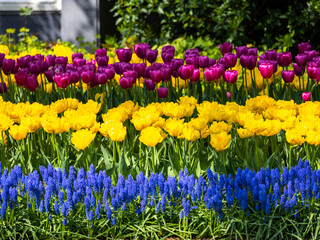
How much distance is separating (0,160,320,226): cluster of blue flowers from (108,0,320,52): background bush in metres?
5.55

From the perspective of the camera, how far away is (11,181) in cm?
302

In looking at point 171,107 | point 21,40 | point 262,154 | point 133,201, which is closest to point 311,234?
point 262,154

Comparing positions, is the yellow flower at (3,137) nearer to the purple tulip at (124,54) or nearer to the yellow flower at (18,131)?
the yellow flower at (18,131)

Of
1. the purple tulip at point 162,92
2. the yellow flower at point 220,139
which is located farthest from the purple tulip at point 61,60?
the yellow flower at point 220,139

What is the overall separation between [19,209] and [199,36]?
6.71 metres

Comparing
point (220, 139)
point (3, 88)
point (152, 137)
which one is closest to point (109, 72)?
point (3, 88)

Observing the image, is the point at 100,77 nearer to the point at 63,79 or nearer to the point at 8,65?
the point at 63,79

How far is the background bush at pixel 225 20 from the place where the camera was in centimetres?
862

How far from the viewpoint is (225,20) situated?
8766 millimetres

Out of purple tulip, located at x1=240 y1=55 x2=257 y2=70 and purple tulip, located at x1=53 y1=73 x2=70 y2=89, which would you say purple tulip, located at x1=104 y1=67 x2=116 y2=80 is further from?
purple tulip, located at x1=240 y1=55 x2=257 y2=70

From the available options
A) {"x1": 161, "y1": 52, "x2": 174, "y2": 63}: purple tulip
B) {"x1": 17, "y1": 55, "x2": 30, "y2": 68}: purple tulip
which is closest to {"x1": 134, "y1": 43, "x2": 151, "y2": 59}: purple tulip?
{"x1": 161, "y1": 52, "x2": 174, "y2": 63}: purple tulip

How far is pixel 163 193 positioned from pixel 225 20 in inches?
244

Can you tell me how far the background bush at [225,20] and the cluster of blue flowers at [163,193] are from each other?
5.55 metres

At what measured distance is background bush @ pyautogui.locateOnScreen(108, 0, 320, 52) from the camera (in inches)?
339
